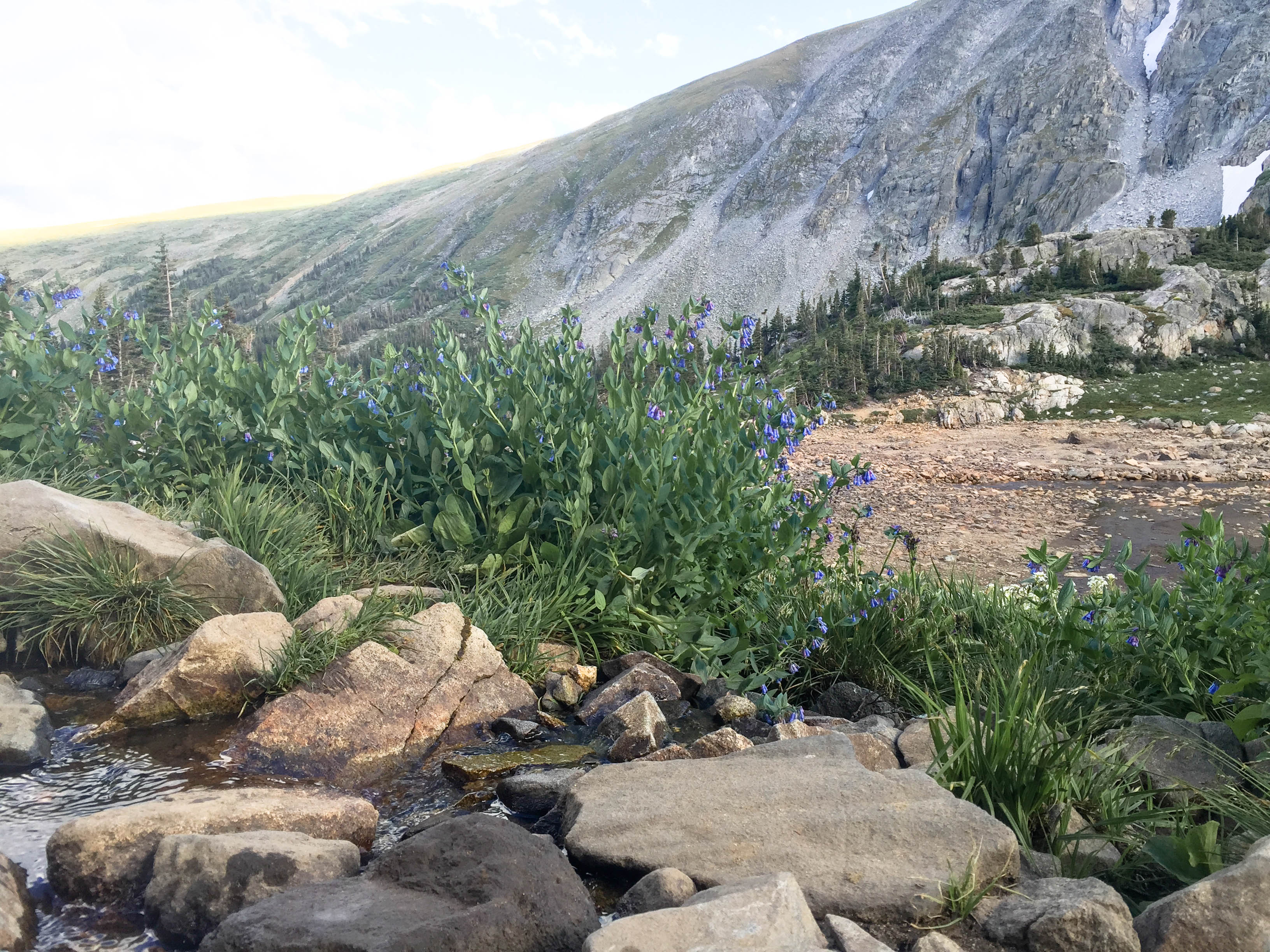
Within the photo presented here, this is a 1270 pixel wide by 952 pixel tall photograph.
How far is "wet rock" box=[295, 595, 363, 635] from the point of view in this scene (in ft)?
14.9

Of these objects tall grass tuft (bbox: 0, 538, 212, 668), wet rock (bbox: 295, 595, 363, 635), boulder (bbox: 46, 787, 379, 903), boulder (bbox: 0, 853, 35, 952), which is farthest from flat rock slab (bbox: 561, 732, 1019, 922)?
tall grass tuft (bbox: 0, 538, 212, 668)

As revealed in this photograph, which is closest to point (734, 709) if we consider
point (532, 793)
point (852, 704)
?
point (852, 704)

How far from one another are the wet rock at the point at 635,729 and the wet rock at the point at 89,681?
269 centimetres

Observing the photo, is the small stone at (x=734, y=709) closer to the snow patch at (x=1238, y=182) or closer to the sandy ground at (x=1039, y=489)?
the sandy ground at (x=1039, y=489)

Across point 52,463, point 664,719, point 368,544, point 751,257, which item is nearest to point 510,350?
point 368,544

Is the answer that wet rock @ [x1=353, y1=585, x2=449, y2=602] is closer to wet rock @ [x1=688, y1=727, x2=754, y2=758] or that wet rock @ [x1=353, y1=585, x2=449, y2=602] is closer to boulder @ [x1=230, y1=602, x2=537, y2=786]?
boulder @ [x1=230, y1=602, x2=537, y2=786]

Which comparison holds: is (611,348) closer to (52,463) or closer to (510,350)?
(510,350)

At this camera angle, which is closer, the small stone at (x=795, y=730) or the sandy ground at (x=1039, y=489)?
the small stone at (x=795, y=730)

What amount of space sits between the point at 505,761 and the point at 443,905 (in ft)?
5.31

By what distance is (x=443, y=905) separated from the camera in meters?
2.36

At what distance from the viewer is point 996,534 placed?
1117cm

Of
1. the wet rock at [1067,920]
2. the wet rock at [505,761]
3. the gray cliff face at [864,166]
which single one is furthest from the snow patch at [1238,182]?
the wet rock at [1067,920]

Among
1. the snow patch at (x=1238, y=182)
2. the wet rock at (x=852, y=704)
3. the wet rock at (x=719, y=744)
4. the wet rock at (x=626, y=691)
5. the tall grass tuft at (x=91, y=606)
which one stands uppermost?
the snow patch at (x=1238, y=182)

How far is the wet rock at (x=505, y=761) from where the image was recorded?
3.84m
